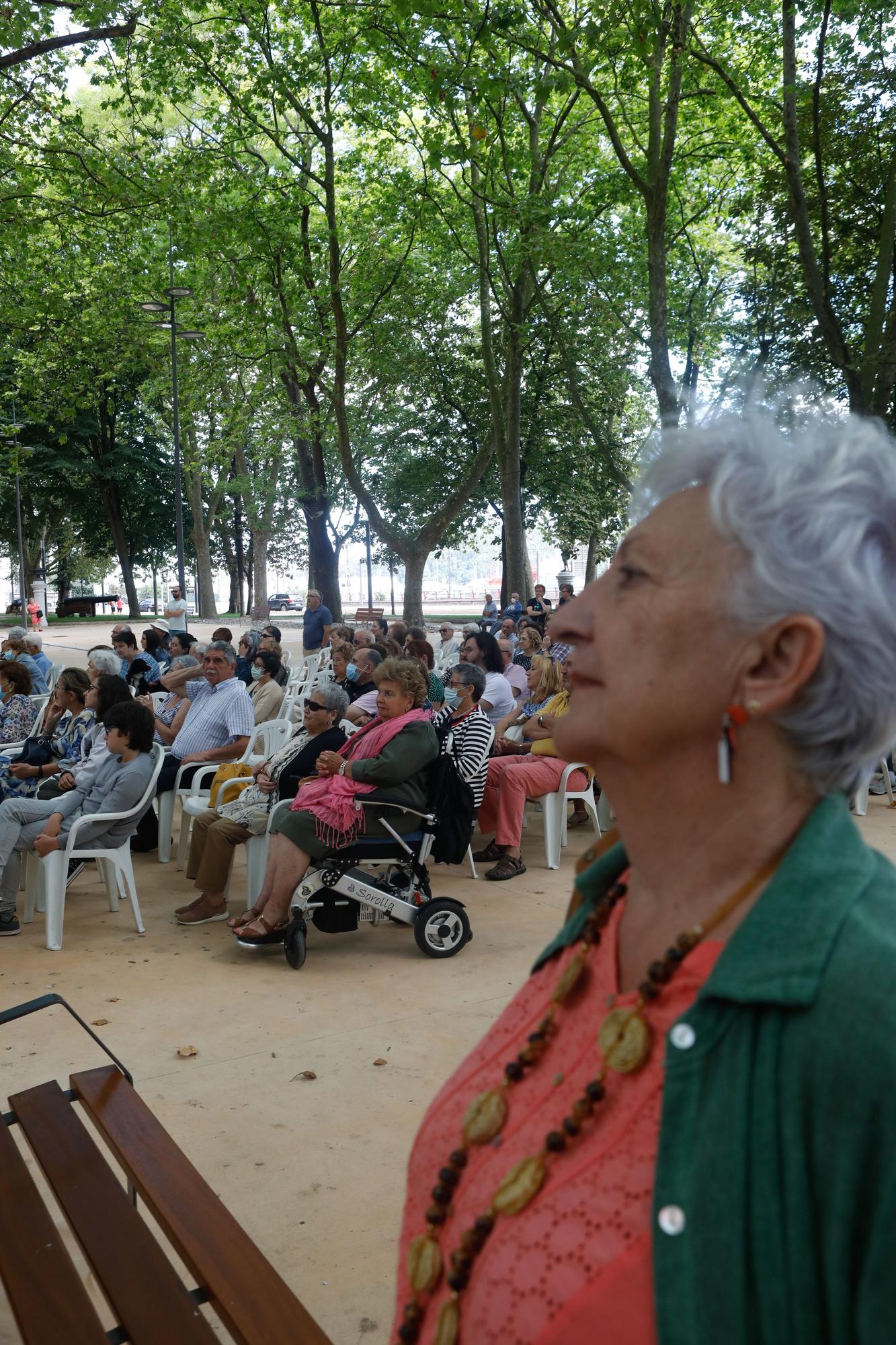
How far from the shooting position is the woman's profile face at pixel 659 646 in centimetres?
105

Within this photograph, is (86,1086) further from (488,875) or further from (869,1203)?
(488,875)

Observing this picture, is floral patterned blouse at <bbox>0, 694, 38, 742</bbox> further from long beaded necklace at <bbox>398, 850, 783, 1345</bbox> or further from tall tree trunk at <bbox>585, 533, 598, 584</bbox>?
tall tree trunk at <bbox>585, 533, 598, 584</bbox>

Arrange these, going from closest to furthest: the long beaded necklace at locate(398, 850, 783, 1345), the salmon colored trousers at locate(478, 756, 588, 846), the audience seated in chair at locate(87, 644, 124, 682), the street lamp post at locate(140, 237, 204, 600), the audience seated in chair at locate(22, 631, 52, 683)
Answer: the long beaded necklace at locate(398, 850, 783, 1345), the salmon colored trousers at locate(478, 756, 588, 846), the audience seated in chair at locate(87, 644, 124, 682), the audience seated in chair at locate(22, 631, 52, 683), the street lamp post at locate(140, 237, 204, 600)

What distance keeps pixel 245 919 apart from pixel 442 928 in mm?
1014

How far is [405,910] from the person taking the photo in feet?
18.3

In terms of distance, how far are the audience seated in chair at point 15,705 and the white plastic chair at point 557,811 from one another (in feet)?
14.0

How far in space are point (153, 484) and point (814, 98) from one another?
110ft

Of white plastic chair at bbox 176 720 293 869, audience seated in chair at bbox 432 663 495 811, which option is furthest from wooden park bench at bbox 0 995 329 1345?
white plastic chair at bbox 176 720 293 869

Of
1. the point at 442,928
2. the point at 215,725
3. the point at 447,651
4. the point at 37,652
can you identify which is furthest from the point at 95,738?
the point at 447,651

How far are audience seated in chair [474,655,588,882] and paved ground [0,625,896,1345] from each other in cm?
38

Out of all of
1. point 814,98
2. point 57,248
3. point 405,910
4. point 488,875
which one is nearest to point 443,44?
point 814,98

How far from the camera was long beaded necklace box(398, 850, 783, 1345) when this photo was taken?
3.47 feet

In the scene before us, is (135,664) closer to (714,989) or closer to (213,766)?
(213,766)

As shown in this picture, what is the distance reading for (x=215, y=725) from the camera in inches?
308
